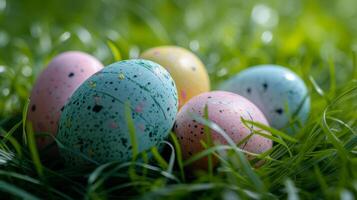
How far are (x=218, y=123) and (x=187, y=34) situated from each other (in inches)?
62.7

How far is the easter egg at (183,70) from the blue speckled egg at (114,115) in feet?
0.81

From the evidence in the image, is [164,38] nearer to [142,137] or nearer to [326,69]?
[326,69]

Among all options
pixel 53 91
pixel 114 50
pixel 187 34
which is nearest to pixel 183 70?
pixel 114 50

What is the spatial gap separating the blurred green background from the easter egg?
0.28 meters

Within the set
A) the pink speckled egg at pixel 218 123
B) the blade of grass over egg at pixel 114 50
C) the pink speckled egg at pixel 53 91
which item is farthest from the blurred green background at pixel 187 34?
the pink speckled egg at pixel 218 123

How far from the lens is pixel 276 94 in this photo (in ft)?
5.06

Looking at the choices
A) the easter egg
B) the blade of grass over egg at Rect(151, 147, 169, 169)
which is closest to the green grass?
the blade of grass over egg at Rect(151, 147, 169, 169)

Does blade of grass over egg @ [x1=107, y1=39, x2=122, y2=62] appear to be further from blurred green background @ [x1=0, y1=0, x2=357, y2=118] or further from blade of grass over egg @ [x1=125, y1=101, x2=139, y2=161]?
blade of grass over egg @ [x1=125, y1=101, x2=139, y2=161]

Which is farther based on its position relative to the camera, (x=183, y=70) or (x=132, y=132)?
(x=183, y=70)

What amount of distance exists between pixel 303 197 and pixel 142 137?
0.42 m

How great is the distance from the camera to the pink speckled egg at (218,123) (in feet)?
4.05

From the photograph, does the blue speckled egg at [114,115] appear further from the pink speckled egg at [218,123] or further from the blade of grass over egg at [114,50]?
the blade of grass over egg at [114,50]

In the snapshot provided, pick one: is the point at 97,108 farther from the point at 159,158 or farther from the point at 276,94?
the point at 276,94

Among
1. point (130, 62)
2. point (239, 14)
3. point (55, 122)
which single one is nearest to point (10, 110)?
point (55, 122)
